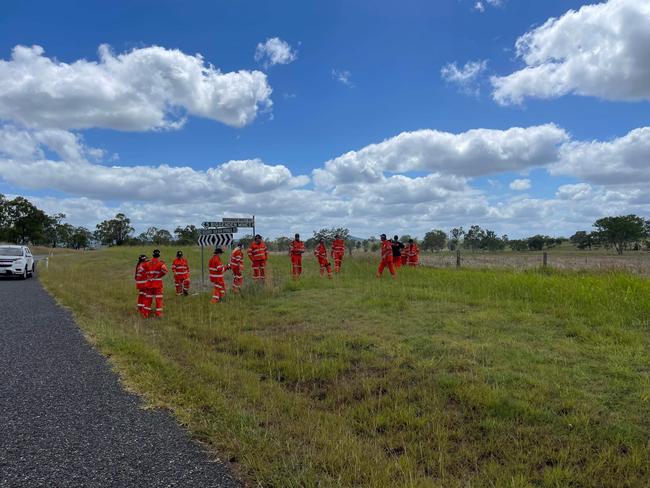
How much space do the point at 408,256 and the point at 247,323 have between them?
15.2 meters

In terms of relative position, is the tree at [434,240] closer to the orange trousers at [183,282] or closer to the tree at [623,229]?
the tree at [623,229]

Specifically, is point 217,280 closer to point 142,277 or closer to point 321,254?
point 142,277

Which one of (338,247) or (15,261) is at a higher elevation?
(338,247)

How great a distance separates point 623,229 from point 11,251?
303 feet

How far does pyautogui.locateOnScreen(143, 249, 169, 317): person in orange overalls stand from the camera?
11.9 meters

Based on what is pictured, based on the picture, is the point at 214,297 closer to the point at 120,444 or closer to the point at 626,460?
the point at 120,444

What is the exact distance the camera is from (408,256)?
24.6 meters

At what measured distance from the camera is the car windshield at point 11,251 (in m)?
22.8

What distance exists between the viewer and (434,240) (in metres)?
95.9

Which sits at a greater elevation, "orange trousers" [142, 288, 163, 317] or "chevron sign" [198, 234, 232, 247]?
"chevron sign" [198, 234, 232, 247]

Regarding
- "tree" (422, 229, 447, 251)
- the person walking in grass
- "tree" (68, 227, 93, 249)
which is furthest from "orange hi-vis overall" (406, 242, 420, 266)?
"tree" (68, 227, 93, 249)

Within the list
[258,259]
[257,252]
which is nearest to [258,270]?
[258,259]

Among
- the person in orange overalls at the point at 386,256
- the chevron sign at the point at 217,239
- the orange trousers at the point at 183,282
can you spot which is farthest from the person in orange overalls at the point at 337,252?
the orange trousers at the point at 183,282

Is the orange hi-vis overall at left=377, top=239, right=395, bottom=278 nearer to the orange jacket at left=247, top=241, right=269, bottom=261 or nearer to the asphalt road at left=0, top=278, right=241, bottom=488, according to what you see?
the orange jacket at left=247, top=241, right=269, bottom=261
